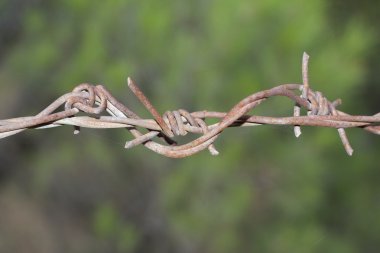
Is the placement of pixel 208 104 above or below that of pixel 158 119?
above

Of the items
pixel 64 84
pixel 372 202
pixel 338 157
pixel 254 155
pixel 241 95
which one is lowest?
pixel 372 202

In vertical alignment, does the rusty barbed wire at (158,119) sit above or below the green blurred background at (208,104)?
below

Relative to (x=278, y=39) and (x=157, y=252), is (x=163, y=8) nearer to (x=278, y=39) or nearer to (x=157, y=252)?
(x=278, y=39)

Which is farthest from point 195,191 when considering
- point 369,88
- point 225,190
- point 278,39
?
point 369,88

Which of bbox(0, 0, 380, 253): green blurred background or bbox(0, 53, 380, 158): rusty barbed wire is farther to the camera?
bbox(0, 0, 380, 253): green blurred background

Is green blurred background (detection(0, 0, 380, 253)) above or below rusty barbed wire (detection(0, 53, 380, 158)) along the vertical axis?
above

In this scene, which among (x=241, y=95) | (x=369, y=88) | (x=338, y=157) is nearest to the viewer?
(x=241, y=95)

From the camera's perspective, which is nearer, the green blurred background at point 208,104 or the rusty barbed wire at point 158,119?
Result: the rusty barbed wire at point 158,119

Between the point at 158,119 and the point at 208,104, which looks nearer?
the point at 158,119
